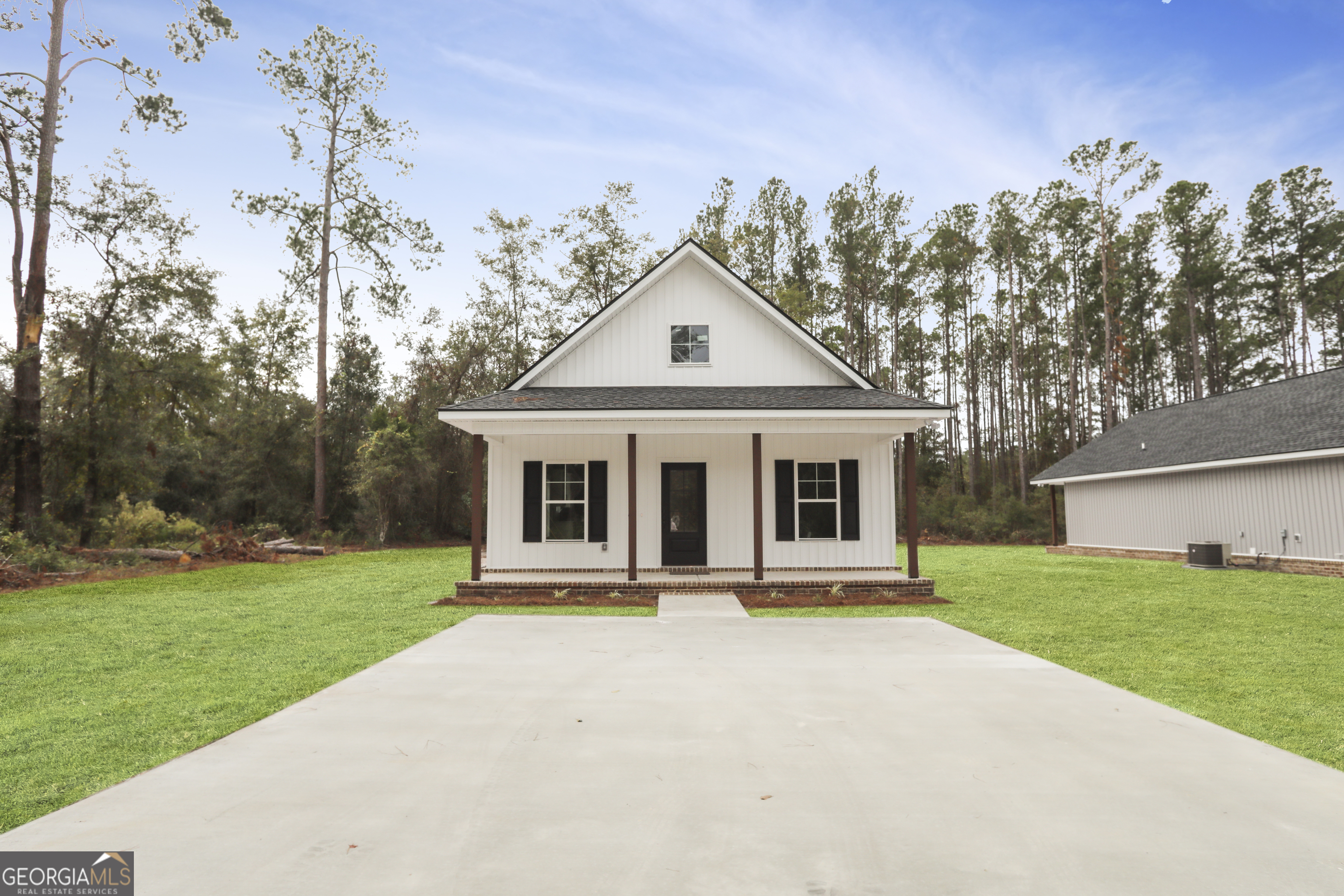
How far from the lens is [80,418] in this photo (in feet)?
54.3

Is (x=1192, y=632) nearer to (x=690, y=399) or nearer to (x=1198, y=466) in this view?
(x=690, y=399)

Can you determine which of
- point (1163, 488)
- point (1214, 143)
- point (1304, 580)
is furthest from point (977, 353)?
point (1304, 580)

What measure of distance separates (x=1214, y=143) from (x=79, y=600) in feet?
108

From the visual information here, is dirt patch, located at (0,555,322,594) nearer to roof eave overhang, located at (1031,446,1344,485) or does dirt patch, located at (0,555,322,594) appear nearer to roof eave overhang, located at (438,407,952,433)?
roof eave overhang, located at (438,407,952,433)

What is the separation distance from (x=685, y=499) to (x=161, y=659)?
25.7 feet

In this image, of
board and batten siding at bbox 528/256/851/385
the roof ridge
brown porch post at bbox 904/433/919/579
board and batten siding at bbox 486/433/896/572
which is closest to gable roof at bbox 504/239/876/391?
board and batten siding at bbox 528/256/851/385

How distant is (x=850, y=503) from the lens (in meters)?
12.0

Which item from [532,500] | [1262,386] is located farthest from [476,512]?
[1262,386]

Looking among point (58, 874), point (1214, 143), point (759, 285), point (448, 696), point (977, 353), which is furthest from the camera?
point (977, 353)

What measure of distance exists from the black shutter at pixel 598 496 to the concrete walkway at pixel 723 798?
22.2 feet

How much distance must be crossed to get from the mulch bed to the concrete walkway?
14.7 feet

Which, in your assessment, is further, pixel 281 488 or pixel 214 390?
pixel 281 488

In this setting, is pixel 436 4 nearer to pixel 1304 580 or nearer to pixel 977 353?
pixel 1304 580

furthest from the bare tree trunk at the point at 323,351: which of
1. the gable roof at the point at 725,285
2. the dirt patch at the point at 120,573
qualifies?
the gable roof at the point at 725,285
